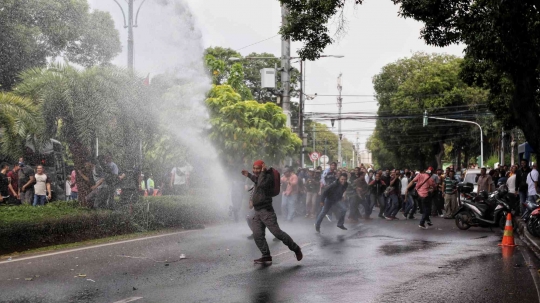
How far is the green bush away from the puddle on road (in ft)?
19.6

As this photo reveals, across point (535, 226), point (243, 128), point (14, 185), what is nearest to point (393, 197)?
point (243, 128)

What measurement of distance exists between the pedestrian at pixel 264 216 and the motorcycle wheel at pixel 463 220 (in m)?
8.99

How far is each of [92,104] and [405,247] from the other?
9270mm

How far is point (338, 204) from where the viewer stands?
1803 centimetres

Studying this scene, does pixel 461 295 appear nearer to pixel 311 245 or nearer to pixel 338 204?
pixel 311 245

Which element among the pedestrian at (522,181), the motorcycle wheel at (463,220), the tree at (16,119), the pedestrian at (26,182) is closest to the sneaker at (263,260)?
the motorcycle wheel at (463,220)

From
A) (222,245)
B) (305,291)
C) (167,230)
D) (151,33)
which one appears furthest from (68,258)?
(151,33)

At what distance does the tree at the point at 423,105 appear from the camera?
187ft

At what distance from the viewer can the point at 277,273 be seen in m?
9.91

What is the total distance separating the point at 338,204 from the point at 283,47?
13.4 meters

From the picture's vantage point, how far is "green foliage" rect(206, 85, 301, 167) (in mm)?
26172

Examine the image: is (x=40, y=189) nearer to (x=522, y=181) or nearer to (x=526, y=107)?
(x=526, y=107)

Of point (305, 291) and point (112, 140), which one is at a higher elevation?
point (112, 140)

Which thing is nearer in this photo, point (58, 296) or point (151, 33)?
point (58, 296)
